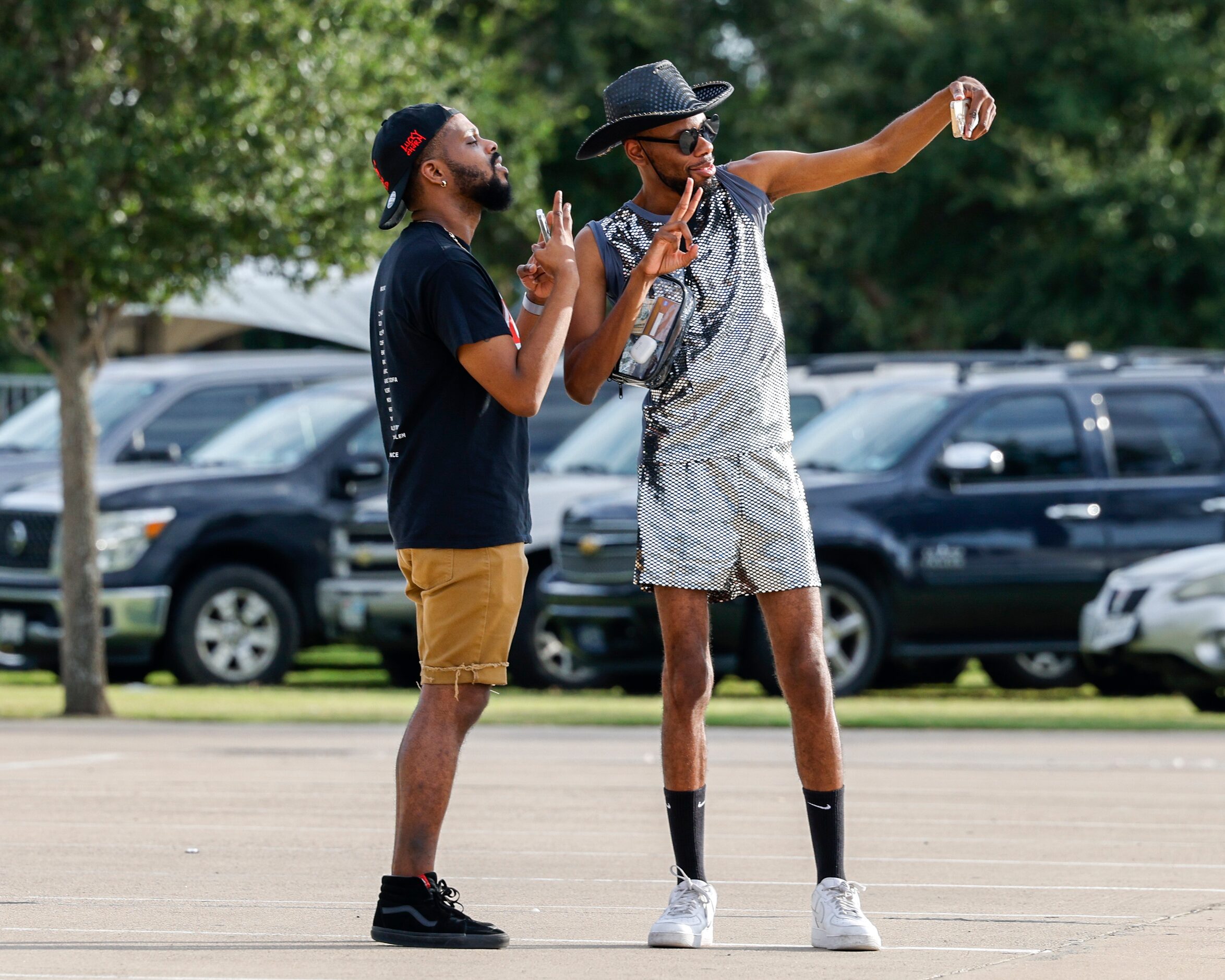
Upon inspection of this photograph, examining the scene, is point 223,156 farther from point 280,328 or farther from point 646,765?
point 280,328

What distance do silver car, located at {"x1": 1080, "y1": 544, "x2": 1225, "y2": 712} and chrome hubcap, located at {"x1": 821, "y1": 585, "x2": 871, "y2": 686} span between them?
1303mm

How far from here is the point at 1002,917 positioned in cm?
611

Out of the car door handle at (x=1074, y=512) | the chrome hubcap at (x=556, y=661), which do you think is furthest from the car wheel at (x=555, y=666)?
the car door handle at (x=1074, y=512)

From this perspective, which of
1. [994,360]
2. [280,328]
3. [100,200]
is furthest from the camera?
[280,328]

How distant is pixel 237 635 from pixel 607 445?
280cm

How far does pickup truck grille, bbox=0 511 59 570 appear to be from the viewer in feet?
52.5

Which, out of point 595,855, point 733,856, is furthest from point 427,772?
point 733,856

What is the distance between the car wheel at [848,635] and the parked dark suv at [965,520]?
0.01 meters

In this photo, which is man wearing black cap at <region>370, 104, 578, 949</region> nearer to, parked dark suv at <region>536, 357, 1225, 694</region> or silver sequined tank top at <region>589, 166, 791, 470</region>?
silver sequined tank top at <region>589, 166, 791, 470</region>

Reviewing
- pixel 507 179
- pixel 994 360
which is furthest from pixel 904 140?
pixel 994 360

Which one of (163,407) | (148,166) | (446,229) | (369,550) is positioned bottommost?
(369,550)

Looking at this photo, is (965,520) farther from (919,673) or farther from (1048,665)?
(1048,665)

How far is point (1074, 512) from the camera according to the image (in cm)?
1496

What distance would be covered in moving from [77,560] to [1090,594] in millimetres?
6096
